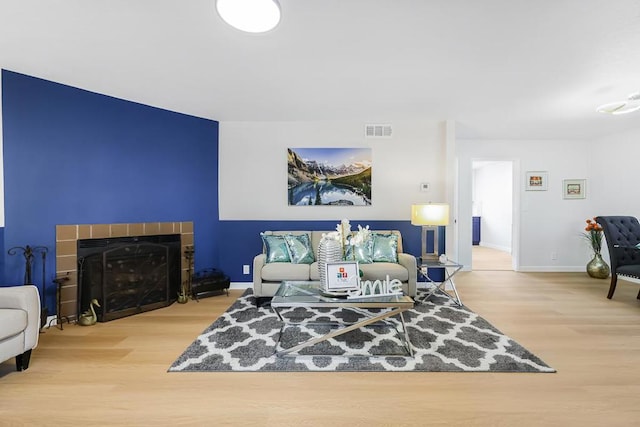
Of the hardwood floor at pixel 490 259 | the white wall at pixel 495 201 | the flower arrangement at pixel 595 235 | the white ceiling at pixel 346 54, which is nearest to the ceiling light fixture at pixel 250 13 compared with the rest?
the white ceiling at pixel 346 54

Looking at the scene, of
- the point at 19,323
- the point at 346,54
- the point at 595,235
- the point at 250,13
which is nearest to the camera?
the point at 250,13

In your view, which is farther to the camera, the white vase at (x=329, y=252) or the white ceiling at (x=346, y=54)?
the white vase at (x=329, y=252)

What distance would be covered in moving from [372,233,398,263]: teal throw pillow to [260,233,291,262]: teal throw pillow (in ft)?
3.67

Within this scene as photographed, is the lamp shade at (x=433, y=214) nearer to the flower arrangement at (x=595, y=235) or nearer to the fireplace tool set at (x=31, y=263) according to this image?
the flower arrangement at (x=595, y=235)

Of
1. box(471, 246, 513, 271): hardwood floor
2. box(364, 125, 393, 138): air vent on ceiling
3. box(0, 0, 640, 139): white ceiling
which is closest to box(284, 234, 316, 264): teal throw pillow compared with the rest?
box(0, 0, 640, 139): white ceiling

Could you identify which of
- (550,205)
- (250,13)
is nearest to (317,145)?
(250,13)

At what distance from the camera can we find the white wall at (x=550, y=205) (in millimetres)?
5090

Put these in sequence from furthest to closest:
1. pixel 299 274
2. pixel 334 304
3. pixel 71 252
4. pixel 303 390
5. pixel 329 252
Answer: pixel 299 274, pixel 71 252, pixel 329 252, pixel 334 304, pixel 303 390

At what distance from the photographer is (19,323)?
6.33 feet

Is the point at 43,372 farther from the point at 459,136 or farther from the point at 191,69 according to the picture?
the point at 459,136

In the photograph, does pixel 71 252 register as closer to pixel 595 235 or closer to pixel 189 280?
pixel 189 280

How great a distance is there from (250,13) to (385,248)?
9.30 ft

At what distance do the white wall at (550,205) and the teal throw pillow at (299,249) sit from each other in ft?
12.4

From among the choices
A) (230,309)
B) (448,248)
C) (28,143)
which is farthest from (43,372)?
(448,248)
